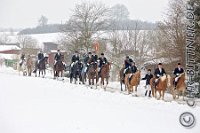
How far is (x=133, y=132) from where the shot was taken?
573 inches

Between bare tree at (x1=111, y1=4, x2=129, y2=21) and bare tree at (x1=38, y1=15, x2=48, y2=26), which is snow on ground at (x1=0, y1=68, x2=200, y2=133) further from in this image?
bare tree at (x1=38, y1=15, x2=48, y2=26)

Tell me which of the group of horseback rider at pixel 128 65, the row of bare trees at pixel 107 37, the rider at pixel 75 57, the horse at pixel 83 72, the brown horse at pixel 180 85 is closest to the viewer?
the brown horse at pixel 180 85

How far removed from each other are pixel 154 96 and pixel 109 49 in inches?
1060

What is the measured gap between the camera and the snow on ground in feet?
49.6

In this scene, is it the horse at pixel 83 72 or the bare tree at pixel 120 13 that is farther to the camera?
the bare tree at pixel 120 13

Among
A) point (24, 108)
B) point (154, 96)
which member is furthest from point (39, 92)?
point (154, 96)

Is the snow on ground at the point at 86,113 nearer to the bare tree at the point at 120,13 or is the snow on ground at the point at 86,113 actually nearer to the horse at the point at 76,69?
the horse at the point at 76,69

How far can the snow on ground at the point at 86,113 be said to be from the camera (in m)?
15.1

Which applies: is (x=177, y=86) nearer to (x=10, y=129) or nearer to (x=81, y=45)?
(x=10, y=129)

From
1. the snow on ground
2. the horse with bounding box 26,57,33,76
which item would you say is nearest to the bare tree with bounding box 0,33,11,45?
the horse with bounding box 26,57,33,76

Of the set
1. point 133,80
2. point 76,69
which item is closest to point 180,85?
point 133,80

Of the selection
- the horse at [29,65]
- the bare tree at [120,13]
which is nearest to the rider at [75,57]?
the horse at [29,65]

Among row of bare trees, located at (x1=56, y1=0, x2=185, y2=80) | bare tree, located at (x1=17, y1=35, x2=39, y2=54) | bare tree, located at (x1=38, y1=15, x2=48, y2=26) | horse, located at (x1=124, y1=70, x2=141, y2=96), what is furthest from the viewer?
bare tree, located at (x1=38, y1=15, x2=48, y2=26)

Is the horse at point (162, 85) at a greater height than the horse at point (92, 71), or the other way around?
the horse at point (92, 71)
